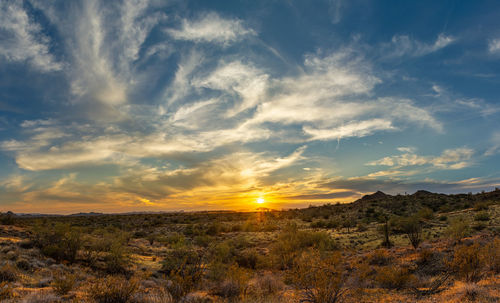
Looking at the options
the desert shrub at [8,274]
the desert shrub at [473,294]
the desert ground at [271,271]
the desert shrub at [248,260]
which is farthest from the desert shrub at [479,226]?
the desert shrub at [8,274]

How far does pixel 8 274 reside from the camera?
504 inches

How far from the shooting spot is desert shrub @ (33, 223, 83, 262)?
18.2 meters

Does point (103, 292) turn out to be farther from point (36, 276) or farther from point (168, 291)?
point (36, 276)

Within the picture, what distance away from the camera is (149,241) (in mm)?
32406

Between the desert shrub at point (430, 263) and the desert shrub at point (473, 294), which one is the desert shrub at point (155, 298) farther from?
the desert shrub at point (430, 263)

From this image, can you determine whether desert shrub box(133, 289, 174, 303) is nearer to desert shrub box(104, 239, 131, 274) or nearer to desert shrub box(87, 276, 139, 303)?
desert shrub box(87, 276, 139, 303)

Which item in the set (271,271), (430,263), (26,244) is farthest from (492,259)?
(26,244)

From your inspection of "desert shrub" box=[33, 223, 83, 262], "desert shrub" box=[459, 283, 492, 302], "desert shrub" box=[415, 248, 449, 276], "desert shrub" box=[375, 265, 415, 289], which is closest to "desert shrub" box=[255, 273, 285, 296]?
"desert shrub" box=[375, 265, 415, 289]

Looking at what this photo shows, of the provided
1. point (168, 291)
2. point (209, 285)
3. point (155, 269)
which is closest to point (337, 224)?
point (155, 269)

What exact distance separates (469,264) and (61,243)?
2313cm

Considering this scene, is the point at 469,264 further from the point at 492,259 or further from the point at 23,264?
the point at 23,264

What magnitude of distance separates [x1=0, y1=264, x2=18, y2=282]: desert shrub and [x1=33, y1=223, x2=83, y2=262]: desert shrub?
16.1ft

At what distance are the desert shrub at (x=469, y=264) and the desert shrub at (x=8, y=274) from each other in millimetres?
19642

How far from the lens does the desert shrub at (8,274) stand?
12.6 m
